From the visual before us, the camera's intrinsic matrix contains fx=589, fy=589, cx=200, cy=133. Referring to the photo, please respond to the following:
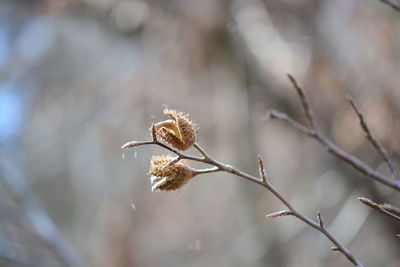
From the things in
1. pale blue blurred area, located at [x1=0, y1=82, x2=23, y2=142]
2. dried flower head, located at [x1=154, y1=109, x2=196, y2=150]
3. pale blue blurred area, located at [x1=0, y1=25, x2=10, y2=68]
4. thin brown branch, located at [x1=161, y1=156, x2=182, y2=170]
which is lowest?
thin brown branch, located at [x1=161, y1=156, x2=182, y2=170]

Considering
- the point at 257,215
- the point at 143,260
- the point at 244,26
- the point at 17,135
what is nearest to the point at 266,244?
the point at 257,215

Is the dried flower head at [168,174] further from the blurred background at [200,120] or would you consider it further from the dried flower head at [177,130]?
the blurred background at [200,120]

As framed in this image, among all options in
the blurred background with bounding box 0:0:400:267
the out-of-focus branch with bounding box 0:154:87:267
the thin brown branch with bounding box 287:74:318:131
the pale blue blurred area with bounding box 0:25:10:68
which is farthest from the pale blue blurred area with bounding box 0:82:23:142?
the thin brown branch with bounding box 287:74:318:131

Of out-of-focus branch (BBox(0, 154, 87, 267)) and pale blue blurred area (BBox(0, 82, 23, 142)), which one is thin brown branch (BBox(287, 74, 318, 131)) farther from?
pale blue blurred area (BBox(0, 82, 23, 142))

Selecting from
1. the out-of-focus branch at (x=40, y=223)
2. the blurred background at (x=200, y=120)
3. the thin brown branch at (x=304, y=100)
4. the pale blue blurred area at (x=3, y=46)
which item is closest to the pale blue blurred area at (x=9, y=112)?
the blurred background at (x=200, y=120)

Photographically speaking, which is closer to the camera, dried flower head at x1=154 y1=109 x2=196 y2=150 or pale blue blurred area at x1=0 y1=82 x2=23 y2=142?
dried flower head at x1=154 y1=109 x2=196 y2=150

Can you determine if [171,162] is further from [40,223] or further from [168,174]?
[40,223]
